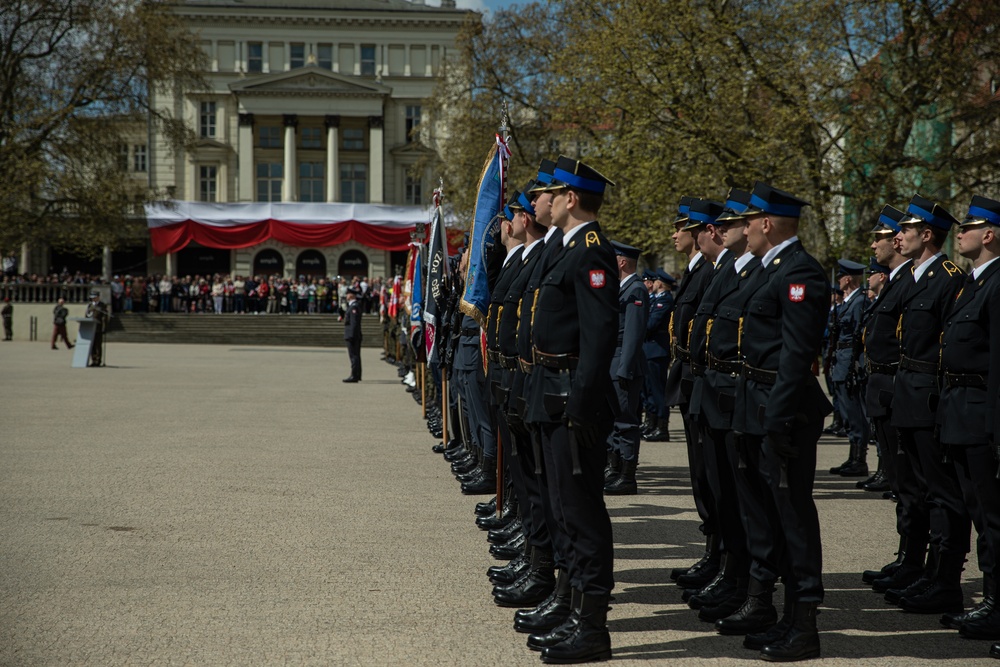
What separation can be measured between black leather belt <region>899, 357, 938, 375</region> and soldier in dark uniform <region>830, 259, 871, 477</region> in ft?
10.3

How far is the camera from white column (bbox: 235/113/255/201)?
72.4m

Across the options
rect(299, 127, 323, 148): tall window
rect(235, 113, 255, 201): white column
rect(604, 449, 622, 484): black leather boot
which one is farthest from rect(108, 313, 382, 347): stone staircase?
rect(604, 449, 622, 484): black leather boot

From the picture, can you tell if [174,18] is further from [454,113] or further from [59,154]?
[454,113]

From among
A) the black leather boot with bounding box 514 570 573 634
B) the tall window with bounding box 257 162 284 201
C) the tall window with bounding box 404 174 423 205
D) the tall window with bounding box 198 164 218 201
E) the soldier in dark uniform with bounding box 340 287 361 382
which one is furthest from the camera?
the tall window with bounding box 404 174 423 205

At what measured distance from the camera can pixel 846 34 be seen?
894 inches

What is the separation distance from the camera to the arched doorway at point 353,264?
68.6m

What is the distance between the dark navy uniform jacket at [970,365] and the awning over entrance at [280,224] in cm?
4767

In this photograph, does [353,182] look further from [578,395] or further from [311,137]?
[578,395]

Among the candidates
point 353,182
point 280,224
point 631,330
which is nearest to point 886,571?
point 631,330

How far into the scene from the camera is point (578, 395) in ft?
17.4

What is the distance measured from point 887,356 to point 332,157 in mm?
67940

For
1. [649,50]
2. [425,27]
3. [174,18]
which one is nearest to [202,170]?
[425,27]

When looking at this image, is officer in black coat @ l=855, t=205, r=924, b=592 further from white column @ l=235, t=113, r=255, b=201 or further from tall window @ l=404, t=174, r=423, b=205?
tall window @ l=404, t=174, r=423, b=205

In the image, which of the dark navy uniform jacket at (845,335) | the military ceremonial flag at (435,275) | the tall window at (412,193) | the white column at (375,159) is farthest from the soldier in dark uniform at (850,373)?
the tall window at (412,193)
